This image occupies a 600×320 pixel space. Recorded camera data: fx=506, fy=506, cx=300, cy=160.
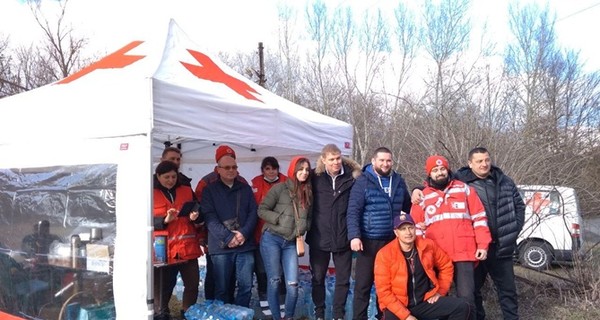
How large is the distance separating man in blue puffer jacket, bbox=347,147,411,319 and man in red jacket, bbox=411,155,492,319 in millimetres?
315

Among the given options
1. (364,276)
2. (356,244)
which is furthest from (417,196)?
(364,276)

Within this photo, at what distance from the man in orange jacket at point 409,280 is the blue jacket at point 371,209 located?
0.27 metres

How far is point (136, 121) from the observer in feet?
11.0

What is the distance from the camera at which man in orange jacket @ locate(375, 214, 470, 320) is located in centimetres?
362

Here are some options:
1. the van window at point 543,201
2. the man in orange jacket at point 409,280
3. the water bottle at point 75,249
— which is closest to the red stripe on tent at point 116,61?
the water bottle at point 75,249

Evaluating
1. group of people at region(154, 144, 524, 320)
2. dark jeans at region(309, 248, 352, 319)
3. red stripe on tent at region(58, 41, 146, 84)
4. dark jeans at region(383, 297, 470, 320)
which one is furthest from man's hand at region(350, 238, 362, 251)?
red stripe on tent at region(58, 41, 146, 84)

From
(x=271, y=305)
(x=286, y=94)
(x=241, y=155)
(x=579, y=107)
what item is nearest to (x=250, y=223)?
(x=271, y=305)

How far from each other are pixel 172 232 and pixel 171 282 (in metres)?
0.57

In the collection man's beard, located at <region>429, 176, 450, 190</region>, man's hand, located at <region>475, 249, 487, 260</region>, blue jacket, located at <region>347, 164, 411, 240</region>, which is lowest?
man's hand, located at <region>475, 249, 487, 260</region>

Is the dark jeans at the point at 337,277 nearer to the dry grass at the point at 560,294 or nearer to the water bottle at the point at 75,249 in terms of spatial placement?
the dry grass at the point at 560,294

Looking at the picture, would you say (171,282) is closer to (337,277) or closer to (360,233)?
(337,277)

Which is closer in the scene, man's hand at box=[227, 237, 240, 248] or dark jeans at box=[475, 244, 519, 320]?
dark jeans at box=[475, 244, 519, 320]

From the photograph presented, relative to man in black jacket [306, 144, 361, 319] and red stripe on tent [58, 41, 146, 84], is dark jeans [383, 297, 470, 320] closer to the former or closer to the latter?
man in black jacket [306, 144, 361, 319]

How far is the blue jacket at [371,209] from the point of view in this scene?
3.94 metres
